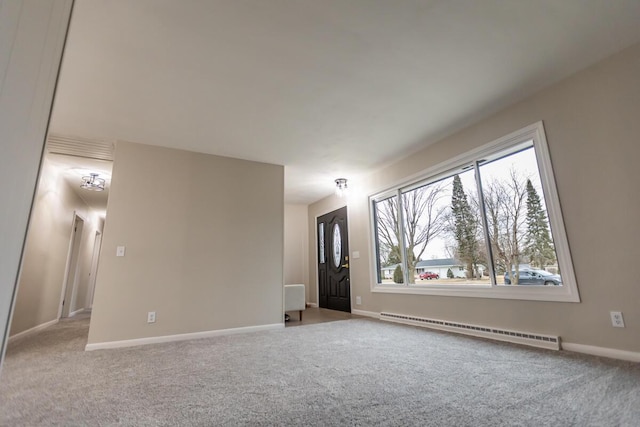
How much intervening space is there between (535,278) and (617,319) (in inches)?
24.1

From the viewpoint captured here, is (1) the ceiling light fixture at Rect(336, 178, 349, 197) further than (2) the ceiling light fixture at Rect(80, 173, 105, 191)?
Yes

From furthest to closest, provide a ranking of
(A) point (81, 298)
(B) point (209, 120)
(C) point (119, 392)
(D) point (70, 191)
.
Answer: (A) point (81, 298)
(D) point (70, 191)
(B) point (209, 120)
(C) point (119, 392)

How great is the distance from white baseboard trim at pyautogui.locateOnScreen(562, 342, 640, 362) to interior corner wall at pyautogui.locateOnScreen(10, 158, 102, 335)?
5.29 meters

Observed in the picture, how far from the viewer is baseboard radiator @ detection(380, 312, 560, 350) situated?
2.47m

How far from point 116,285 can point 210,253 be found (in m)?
1.01

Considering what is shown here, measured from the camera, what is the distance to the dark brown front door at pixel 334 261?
210 inches

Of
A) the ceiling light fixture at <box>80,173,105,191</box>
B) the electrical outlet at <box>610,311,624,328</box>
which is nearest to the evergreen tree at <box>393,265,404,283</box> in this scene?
the electrical outlet at <box>610,311,624,328</box>

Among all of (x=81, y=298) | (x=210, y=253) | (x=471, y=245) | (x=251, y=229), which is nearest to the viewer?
(x=471, y=245)

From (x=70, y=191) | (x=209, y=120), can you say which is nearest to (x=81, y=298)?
(x=70, y=191)

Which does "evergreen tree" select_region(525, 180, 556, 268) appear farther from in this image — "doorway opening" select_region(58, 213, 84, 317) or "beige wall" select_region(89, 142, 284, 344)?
"doorway opening" select_region(58, 213, 84, 317)

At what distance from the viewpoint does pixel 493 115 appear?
3.08 metres

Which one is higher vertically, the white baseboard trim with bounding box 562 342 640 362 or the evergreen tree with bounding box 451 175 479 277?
the evergreen tree with bounding box 451 175 479 277

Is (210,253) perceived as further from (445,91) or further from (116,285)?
(445,91)

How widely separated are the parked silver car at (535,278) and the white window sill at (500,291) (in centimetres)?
5
